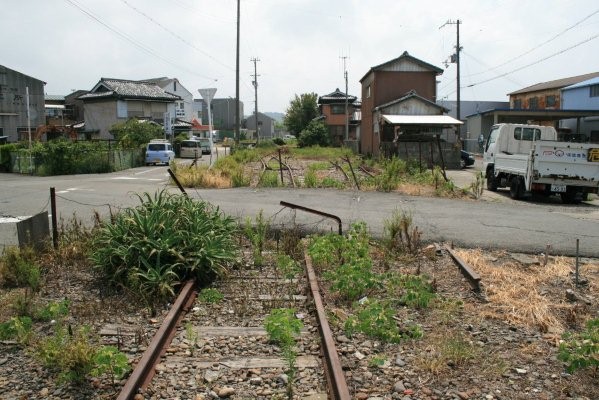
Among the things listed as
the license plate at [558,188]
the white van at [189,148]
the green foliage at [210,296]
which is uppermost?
the white van at [189,148]

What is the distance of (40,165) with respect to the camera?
26422 millimetres

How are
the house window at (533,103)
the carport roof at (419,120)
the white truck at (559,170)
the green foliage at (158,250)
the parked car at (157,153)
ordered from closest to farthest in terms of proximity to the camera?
the green foliage at (158,250) < the white truck at (559,170) < the carport roof at (419,120) < the parked car at (157,153) < the house window at (533,103)

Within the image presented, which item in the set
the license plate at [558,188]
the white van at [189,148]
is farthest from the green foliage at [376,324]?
the white van at [189,148]

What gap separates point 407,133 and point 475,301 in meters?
26.9

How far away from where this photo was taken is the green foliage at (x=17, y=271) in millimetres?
6027

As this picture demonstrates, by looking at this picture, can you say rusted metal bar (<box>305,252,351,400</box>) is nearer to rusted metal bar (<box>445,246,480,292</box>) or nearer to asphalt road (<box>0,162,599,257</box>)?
rusted metal bar (<box>445,246,480,292</box>)

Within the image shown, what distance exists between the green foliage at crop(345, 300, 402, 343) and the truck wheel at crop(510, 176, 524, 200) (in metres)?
12.3

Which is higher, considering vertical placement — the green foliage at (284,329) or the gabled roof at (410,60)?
the gabled roof at (410,60)

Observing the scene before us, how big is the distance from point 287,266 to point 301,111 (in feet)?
198

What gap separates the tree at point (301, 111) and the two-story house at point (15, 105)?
30.4 m

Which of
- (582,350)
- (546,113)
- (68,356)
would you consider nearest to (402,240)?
(582,350)

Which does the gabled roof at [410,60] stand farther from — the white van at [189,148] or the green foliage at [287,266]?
the green foliage at [287,266]

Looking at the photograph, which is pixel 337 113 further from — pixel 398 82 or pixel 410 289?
pixel 410 289

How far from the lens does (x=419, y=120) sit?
103ft
